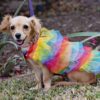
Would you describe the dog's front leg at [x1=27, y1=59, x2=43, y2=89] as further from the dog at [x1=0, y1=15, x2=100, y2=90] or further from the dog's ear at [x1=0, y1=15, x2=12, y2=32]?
the dog's ear at [x1=0, y1=15, x2=12, y2=32]

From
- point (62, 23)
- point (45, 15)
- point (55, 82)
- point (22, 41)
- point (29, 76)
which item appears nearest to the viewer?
point (22, 41)

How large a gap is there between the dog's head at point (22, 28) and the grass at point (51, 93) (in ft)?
1.70

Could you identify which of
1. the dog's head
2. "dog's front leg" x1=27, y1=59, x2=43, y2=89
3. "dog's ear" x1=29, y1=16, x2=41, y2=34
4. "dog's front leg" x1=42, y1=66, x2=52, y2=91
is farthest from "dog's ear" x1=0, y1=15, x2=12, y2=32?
"dog's front leg" x1=42, y1=66, x2=52, y2=91

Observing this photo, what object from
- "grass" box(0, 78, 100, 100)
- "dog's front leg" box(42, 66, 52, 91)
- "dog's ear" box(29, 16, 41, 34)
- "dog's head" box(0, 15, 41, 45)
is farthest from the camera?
"dog's front leg" box(42, 66, 52, 91)

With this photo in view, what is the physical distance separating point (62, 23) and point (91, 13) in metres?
0.84

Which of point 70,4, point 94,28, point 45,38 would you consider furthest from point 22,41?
point 70,4

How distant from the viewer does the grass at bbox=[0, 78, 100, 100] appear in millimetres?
5066

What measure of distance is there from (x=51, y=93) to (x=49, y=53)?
0.41 metres

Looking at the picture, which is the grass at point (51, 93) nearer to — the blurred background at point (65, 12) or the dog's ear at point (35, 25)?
the dog's ear at point (35, 25)

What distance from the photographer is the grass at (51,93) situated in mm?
5066

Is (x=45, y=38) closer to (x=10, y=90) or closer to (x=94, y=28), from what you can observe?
(x=10, y=90)

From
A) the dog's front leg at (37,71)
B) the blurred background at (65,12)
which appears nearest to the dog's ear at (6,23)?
the dog's front leg at (37,71)

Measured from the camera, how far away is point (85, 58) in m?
5.44

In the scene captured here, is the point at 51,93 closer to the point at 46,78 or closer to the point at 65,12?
the point at 46,78
